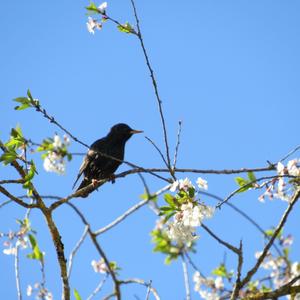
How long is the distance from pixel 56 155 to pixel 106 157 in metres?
3.15

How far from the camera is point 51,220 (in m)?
3.99

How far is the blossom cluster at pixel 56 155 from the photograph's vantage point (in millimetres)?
3006

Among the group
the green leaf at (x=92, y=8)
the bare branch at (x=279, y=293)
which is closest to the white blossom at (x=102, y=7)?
the green leaf at (x=92, y=8)

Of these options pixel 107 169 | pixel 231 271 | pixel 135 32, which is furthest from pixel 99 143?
pixel 231 271

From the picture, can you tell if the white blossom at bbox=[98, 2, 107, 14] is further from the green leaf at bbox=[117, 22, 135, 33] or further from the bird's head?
the bird's head

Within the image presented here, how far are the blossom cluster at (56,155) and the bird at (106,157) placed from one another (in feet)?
9.64

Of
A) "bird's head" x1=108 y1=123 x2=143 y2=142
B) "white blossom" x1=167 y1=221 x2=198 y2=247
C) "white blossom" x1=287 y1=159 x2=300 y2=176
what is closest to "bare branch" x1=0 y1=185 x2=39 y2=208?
"white blossom" x1=167 y1=221 x2=198 y2=247

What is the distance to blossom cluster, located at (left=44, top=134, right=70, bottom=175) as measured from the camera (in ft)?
9.86

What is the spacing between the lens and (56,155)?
3100mm

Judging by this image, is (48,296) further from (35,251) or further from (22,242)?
(35,251)

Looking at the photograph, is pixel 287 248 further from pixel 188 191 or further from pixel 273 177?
pixel 188 191

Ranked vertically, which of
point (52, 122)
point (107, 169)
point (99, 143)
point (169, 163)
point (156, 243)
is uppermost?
point (99, 143)

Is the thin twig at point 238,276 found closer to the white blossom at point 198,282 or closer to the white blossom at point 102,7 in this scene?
the white blossom at point 198,282

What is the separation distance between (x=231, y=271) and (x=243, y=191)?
68 cm
